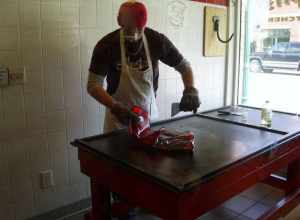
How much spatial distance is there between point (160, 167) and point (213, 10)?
2.15m

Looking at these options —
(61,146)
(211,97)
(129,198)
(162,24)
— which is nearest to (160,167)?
(129,198)

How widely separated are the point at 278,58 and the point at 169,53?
62.1 inches

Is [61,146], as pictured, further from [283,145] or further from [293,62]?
[293,62]

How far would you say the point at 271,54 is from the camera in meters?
3.25

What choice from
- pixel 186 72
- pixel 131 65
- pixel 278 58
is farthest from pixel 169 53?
pixel 278 58

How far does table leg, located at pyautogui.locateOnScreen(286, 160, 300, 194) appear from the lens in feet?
7.38

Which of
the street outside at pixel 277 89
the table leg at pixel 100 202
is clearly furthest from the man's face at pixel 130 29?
the street outside at pixel 277 89

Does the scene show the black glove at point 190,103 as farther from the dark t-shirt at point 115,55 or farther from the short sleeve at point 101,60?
the short sleeve at point 101,60

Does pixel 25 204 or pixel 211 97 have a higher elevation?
pixel 211 97

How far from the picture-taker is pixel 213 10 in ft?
10.2

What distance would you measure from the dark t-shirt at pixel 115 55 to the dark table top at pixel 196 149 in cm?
36

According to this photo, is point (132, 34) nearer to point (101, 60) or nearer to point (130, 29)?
point (130, 29)

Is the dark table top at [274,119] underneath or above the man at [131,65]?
underneath

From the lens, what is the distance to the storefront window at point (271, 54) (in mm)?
3066
